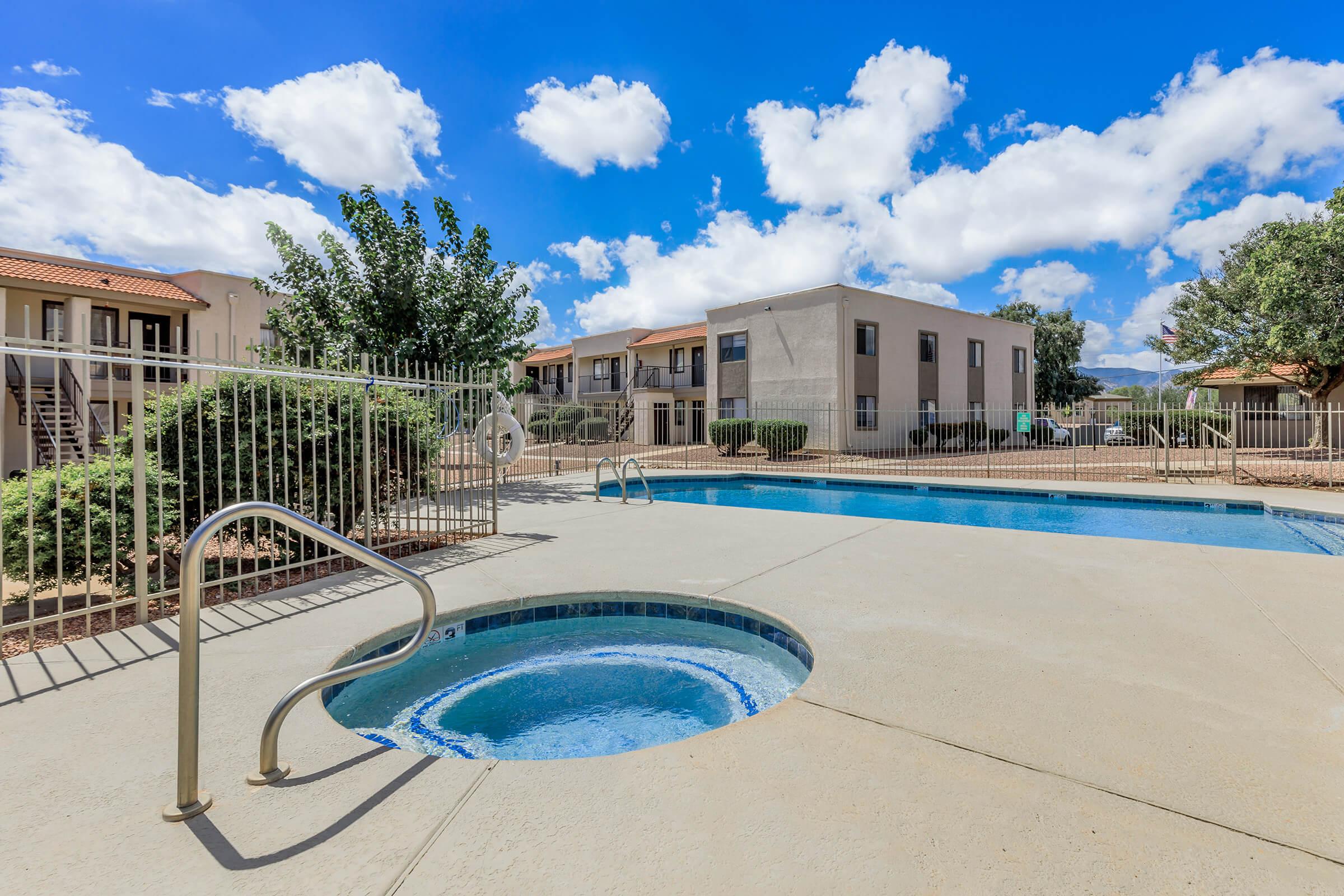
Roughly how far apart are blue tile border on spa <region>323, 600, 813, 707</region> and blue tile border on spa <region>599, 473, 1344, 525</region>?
7.97m

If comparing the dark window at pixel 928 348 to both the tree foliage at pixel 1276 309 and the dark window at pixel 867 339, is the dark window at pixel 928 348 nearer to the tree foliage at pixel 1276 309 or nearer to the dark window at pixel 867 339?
the dark window at pixel 867 339

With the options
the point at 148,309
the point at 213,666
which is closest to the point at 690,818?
the point at 213,666

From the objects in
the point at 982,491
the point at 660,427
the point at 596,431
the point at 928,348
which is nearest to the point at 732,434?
the point at 660,427

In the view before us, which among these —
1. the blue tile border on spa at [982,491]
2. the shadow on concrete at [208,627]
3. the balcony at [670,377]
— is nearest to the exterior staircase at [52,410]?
the blue tile border on spa at [982,491]

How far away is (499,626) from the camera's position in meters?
4.89

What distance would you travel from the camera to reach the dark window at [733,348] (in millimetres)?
26203

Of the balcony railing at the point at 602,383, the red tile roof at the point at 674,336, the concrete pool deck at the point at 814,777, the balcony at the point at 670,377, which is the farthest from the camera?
the balcony railing at the point at 602,383

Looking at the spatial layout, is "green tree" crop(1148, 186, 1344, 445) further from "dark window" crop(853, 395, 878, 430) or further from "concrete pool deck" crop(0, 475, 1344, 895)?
"concrete pool deck" crop(0, 475, 1344, 895)

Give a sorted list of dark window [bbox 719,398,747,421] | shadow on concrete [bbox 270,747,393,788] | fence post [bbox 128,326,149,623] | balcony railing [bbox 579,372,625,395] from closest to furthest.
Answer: shadow on concrete [bbox 270,747,393,788] < fence post [bbox 128,326,149,623] < dark window [bbox 719,398,747,421] < balcony railing [bbox 579,372,625,395]

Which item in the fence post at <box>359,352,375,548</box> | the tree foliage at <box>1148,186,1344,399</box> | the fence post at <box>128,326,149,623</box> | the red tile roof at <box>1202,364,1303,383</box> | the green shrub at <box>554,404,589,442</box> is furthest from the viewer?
the green shrub at <box>554,404,589,442</box>

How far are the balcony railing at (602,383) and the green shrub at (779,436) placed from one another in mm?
13140

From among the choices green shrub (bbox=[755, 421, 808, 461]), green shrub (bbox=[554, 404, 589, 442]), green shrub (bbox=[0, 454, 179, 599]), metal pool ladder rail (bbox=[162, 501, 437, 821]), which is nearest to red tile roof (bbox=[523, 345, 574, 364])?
green shrub (bbox=[554, 404, 589, 442])

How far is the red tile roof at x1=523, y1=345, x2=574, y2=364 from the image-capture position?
39.1 m

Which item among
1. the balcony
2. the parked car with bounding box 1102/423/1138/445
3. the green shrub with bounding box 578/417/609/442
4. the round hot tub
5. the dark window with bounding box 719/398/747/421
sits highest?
the balcony
